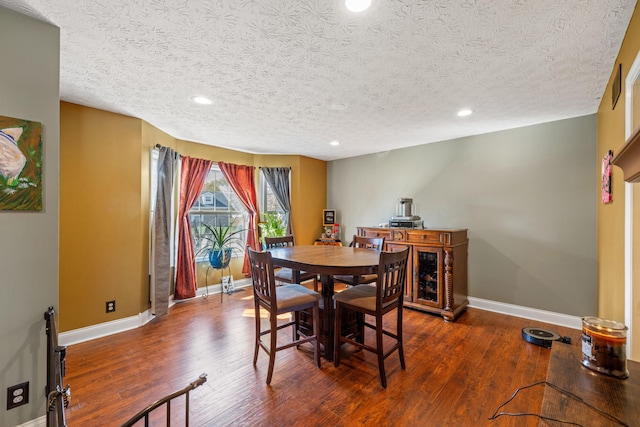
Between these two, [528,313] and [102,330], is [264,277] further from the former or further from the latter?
[528,313]

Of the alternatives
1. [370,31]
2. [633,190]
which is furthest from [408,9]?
[633,190]

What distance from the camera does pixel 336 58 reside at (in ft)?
6.29

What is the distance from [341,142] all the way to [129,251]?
125 inches

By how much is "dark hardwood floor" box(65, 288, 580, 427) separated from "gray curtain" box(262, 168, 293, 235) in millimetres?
2300

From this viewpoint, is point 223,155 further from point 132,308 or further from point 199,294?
point 132,308

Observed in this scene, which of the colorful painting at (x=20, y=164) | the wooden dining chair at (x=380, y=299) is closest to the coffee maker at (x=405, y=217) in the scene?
the wooden dining chair at (x=380, y=299)

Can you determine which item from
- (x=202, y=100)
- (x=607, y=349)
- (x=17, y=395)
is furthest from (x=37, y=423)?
(x=607, y=349)

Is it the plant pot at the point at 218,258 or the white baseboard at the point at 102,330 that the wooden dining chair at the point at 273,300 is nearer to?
the white baseboard at the point at 102,330

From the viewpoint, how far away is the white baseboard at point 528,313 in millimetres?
3086

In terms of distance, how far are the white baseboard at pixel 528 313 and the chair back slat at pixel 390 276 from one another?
212 centimetres

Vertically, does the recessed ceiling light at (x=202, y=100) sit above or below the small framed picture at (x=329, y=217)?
above

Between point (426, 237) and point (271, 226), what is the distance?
253 centimetres

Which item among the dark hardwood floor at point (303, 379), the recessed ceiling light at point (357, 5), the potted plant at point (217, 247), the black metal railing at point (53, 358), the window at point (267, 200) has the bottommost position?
the dark hardwood floor at point (303, 379)

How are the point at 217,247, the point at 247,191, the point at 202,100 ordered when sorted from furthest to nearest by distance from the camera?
the point at 247,191 < the point at 217,247 < the point at 202,100
